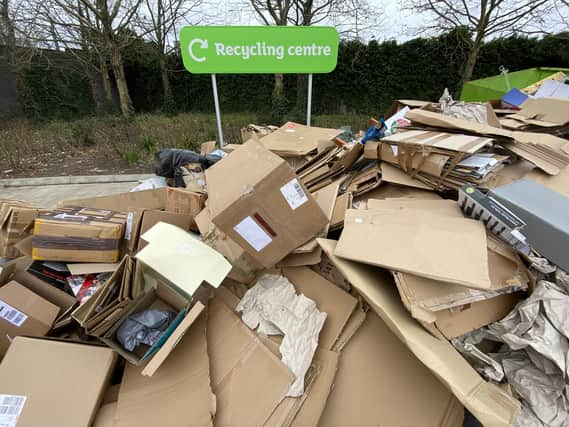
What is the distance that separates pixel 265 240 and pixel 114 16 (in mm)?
8081

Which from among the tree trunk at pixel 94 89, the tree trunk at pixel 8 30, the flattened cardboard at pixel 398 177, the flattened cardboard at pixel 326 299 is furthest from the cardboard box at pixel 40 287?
the tree trunk at pixel 94 89

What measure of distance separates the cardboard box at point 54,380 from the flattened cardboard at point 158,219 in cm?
60

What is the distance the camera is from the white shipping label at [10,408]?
0.98 m

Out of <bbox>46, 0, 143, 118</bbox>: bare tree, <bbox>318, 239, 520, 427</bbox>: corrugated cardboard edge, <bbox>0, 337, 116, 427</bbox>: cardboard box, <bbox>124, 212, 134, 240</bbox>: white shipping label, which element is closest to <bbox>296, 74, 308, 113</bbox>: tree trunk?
<bbox>46, 0, 143, 118</bbox>: bare tree

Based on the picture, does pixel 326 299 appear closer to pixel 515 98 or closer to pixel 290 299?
pixel 290 299

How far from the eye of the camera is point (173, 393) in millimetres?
1113

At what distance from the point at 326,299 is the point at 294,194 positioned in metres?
0.55

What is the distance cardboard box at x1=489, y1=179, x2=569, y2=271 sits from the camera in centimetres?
105

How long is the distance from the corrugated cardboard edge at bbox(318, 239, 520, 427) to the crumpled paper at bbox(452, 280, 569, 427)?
117 millimetres

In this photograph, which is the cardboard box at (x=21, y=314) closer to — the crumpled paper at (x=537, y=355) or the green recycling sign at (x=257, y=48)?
the crumpled paper at (x=537, y=355)

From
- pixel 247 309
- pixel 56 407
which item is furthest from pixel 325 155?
pixel 56 407

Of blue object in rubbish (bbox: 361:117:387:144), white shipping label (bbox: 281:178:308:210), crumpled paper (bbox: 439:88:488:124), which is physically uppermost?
crumpled paper (bbox: 439:88:488:124)

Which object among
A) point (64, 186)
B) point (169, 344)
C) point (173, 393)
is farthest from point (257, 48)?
point (64, 186)

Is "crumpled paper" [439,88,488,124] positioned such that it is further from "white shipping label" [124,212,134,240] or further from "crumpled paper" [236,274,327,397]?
"white shipping label" [124,212,134,240]
